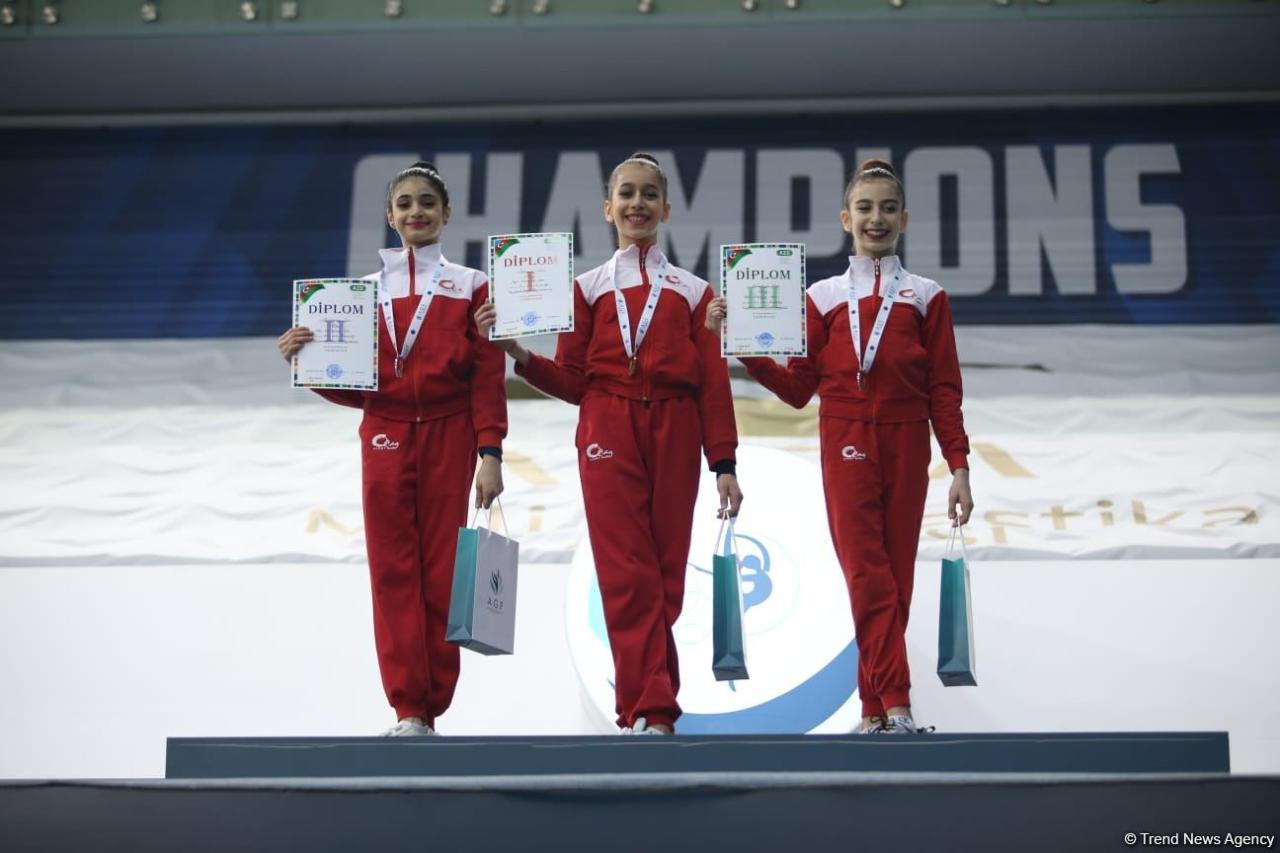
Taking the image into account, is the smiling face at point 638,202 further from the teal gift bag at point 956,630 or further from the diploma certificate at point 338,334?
the teal gift bag at point 956,630

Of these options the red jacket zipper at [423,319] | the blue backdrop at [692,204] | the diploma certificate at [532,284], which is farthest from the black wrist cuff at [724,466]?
the blue backdrop at [692,204]

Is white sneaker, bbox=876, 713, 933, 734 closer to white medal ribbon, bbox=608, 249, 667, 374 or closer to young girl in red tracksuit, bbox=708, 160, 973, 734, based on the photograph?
young girl in red tracksuit, bbox=708, 160, 973, 734

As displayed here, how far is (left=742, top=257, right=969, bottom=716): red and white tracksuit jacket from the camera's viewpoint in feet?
12.8

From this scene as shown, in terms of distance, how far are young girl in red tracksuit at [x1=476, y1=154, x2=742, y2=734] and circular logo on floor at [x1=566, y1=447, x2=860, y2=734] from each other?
99 cm

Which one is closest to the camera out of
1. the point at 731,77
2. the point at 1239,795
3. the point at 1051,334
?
the point at 1239,795

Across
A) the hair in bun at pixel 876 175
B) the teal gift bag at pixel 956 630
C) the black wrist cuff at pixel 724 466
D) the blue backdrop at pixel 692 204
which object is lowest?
the teal gift bag at pixel 956 630

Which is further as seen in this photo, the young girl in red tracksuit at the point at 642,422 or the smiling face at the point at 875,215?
the smiling face at the point at 875,215

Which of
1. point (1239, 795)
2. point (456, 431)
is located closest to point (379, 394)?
point (456, 431)

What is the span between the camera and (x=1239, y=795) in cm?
285

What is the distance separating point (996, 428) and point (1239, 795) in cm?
410

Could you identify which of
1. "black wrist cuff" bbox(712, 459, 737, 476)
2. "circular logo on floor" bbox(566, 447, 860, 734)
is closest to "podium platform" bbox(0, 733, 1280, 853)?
"black wrist cuff" bbox(712, 459, 737, 476)

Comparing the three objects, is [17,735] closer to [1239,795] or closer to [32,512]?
[32,512]

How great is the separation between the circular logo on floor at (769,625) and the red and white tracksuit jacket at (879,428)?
98 cm
